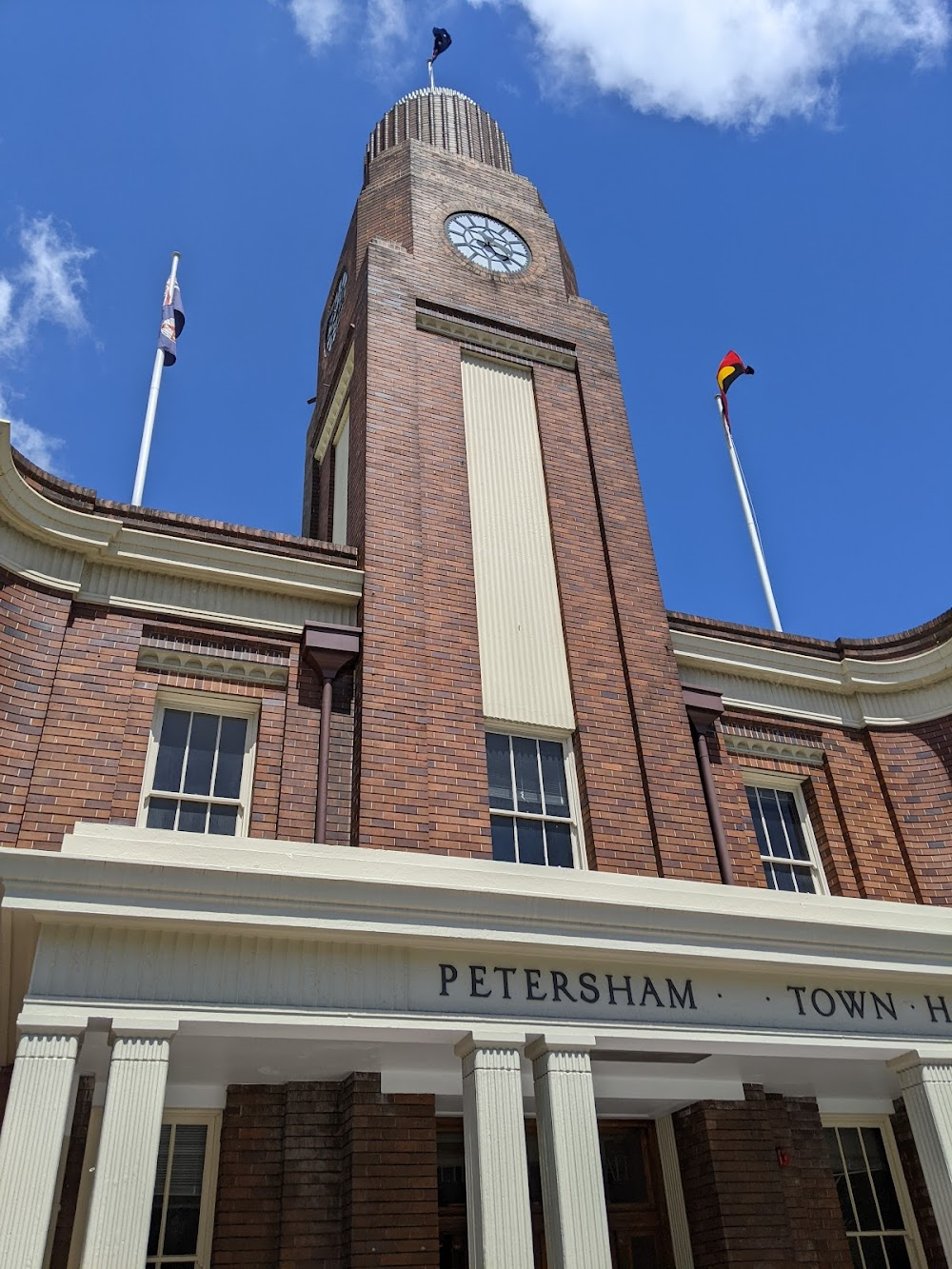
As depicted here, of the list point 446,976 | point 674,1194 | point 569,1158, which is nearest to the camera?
point 569,1158

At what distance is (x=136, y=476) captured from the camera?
14250mm

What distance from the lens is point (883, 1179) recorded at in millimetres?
10953

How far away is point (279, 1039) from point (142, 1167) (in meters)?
1.50

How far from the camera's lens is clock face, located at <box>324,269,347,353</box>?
59.9 feet

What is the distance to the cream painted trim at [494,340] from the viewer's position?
14711 mm

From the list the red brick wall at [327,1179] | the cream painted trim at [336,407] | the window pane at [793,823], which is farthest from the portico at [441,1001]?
the cream painted trim at [336,407]

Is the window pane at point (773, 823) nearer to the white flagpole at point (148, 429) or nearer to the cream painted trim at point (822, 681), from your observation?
the cream painted trim at point (822, 681)

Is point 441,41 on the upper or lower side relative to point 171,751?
upper

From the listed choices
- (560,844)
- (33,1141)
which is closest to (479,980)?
(33,1141)

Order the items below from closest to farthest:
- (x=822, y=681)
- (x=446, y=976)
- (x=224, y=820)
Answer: (x=446, y=976) < (x=224, y=820) < (x=822, y=681)

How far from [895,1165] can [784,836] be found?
3.86 metres

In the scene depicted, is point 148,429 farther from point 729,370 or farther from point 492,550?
point 729,370

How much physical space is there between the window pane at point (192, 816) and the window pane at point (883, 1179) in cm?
793

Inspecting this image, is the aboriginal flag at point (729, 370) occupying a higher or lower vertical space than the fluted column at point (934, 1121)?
higher
